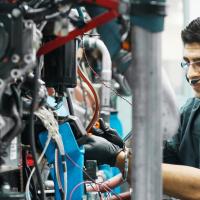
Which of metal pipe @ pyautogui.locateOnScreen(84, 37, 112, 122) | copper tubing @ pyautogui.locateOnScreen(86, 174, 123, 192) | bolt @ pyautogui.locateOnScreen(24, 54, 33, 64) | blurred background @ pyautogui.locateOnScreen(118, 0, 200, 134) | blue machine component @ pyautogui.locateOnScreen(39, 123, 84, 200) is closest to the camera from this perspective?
bolt @ pyautogui.locateOnScreen(24, 54, 33, 64)

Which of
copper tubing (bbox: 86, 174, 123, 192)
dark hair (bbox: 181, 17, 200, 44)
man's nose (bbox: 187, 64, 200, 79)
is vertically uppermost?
dark hair (bbox: 181, 17, 200, 44)

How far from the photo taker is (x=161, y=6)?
1.07 metres

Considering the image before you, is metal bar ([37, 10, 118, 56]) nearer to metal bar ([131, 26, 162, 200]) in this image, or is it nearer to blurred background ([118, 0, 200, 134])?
metal bar ([131, 26, 162, 200])

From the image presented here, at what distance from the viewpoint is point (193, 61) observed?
226 cm

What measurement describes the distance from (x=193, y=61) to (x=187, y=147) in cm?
45

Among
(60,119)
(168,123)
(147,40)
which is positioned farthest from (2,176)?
(147,40)

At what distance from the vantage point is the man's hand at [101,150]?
1857 mm

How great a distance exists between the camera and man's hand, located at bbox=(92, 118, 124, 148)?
1950mm

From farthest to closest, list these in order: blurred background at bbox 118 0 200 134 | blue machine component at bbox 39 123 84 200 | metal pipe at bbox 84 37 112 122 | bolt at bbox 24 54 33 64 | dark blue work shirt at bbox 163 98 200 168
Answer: blurred background at bbox 118 0 200 134 → metal pipe at bbox 84 37 112 122 → dark blue work shirt at bbox 163 98 200 168 → blue machine component at bbox 39 123 84 200 → bolt at bbox 24 54 33 64

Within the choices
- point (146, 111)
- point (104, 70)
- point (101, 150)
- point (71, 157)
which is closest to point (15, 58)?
point (146, 111)

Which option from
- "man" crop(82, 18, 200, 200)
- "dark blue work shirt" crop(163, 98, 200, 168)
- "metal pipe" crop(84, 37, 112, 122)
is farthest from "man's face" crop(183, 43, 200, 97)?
"metal pipe" crop(84, 37, 112, 122)

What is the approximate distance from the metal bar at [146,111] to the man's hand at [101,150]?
0.74m

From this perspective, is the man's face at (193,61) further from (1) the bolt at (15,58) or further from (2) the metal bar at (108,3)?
(1) the bolt at (15,58)

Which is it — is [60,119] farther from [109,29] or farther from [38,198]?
[109,29]
